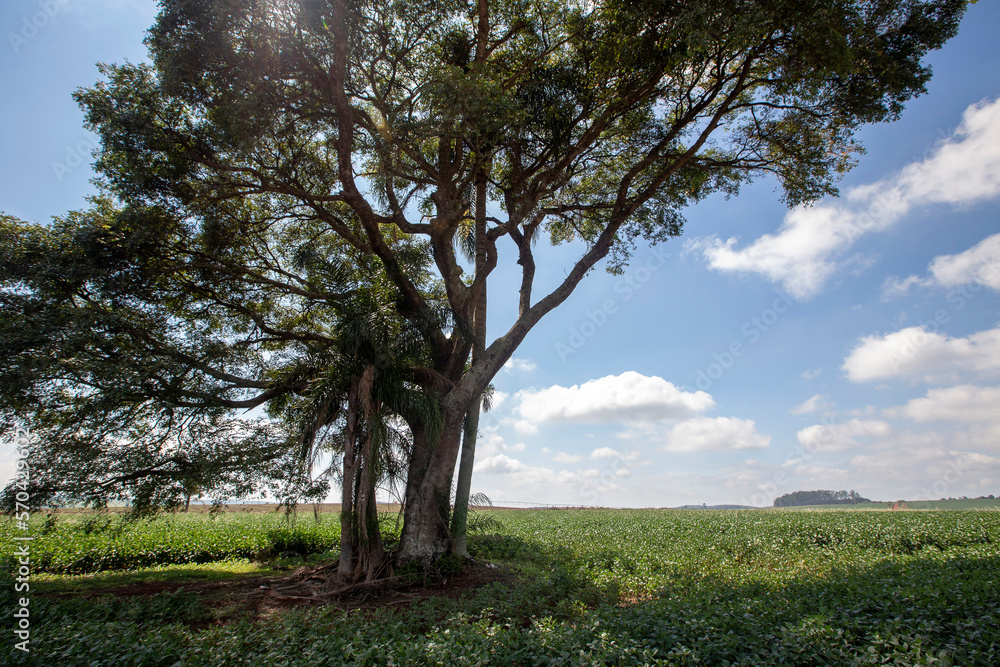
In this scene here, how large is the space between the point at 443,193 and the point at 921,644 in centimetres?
1169

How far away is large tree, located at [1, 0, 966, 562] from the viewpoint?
984cm

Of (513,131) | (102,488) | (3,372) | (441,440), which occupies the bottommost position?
(102,488)

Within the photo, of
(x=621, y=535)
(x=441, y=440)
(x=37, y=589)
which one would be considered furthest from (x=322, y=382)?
(x=621, y=535)

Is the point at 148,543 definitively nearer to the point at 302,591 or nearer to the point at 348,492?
the point at 302,591

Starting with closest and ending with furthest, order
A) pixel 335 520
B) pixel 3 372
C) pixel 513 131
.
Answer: pixel 3 372 → pixel 513 131 → pixel 335 520

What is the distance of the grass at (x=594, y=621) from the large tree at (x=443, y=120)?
Answer: 3691 millimetres

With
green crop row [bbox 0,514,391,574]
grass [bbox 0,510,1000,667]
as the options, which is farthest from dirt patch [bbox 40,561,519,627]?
green crop row [bbox 0,514,391,574]

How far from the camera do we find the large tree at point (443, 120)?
A: 9844 millimetres

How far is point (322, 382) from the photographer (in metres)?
10.4

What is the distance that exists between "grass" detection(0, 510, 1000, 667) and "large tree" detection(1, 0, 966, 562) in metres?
3.69

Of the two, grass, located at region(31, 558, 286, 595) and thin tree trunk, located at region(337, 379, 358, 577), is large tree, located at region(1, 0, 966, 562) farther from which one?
grass, located at region(31, 558, 286, 595)

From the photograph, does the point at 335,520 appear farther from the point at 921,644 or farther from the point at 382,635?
the point at 921,644

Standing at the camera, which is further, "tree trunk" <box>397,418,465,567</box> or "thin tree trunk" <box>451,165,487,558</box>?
"thin tree trunk" <box>451,165,487,558</box>

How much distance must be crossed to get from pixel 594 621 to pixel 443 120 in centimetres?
944
